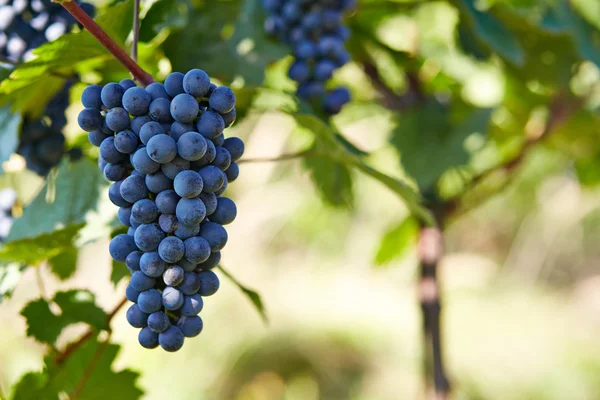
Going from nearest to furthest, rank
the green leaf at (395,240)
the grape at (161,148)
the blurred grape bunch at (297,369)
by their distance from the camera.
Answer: the grape at (161,148) → the green leaf at (395,240) → the blurred grape bunch at (297,369)

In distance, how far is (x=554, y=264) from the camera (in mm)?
4496

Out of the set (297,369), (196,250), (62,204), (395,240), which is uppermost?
(196,250)

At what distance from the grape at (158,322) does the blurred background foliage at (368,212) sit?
0.48 feet

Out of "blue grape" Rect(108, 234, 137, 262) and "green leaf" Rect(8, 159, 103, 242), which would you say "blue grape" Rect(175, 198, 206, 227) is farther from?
"green leaf" Rect(8, 159, 103, 242)

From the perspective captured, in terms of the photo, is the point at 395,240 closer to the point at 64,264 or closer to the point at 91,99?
the point at 64,264

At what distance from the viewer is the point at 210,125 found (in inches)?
15.0

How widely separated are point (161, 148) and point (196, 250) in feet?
0.22

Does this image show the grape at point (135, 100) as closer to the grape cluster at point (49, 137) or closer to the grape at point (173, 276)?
the grape at point (173, 276)

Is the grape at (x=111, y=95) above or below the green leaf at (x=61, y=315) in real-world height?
above

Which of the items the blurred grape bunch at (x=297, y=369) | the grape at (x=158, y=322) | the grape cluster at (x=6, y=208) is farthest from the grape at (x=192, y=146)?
the blurred grape bunch at (x=297, y=369)

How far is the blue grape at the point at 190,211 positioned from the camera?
0.38 metres

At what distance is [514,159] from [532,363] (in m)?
2.70

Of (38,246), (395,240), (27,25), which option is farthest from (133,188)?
(395,240)

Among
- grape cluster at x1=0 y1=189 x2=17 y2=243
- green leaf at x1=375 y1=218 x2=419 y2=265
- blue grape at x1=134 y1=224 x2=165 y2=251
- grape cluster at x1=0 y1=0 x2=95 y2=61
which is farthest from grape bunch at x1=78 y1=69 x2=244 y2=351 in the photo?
green leaf at x1=375 y1=218 x2=419 y2=265
